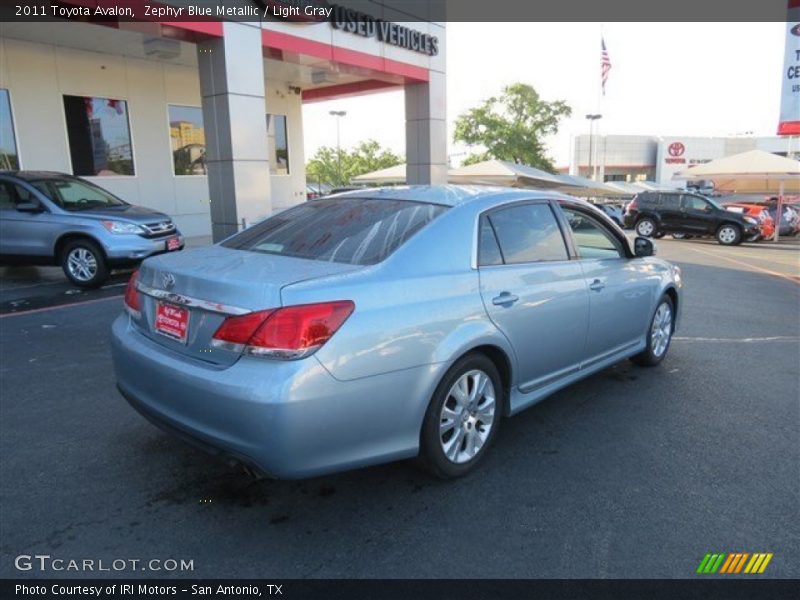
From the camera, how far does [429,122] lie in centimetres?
1525

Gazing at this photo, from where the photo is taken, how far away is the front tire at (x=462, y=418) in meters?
3.11

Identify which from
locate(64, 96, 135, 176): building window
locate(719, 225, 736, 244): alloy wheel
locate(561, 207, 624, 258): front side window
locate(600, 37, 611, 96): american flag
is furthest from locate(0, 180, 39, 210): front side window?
locate(600, 37, 611, 96): american flag

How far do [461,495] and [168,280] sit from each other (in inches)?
75.4

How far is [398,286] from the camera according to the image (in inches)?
115

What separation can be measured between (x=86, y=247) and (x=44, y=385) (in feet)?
15.5

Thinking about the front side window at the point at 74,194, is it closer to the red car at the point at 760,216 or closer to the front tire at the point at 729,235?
the front tire at the point at 729,235

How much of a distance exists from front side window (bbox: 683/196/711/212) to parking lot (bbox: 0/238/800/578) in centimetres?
1715

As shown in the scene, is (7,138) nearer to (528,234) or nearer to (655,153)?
(528,234)

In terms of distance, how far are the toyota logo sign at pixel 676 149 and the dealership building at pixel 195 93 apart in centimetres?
6659

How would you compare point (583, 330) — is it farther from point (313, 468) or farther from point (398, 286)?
point (313, 468)

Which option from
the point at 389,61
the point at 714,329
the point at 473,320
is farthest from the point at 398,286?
the point at 389,61

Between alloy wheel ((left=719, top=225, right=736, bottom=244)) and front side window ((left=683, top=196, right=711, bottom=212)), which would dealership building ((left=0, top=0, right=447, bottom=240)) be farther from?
alloy wheel ((left=719, top=225, right=736, bottom=244))

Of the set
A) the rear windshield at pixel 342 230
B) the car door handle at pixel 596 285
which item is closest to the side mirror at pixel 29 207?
the rear windshield at pixel 342 230

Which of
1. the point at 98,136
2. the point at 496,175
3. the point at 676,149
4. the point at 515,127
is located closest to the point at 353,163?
the point at 515,127
